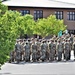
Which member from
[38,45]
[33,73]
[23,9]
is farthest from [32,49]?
[23,9]

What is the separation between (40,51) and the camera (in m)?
21.6

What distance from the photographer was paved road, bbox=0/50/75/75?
17.6m

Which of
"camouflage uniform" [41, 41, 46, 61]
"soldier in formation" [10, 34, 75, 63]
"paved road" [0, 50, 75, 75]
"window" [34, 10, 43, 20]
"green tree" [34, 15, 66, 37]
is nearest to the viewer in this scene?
"paved road" [0, 50, 75, 75]

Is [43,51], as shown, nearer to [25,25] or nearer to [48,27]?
[25,25]

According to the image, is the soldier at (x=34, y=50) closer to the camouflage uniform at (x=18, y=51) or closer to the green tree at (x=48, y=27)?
the camouflage uniform at (x=18, y=51)

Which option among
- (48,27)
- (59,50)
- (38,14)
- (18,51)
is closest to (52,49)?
(59,50)

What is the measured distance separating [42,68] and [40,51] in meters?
2.66

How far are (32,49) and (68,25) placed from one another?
29722 millimetres

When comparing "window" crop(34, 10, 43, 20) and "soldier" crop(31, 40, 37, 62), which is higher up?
"window" crop(34, 10, 43, 20)

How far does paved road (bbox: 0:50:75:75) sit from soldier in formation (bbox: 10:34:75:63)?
0.59m

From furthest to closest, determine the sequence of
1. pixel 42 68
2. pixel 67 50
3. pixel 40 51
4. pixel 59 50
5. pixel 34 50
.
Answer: pixel 67 50
pixel 59 50
pixel 40 51
pixel 34 50
pixel 42 68

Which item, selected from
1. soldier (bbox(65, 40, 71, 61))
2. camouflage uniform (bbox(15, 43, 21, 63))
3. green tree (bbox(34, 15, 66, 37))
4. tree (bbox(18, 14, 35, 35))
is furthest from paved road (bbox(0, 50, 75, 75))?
green tree (bbox(34, 15, 66, 37))

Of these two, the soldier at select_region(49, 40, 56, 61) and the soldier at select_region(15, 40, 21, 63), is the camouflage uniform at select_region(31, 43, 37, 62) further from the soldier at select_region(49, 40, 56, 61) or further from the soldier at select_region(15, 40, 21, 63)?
the soldier at select_region(49, 40, 56, 61)

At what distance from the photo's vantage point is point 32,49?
21.3 m
